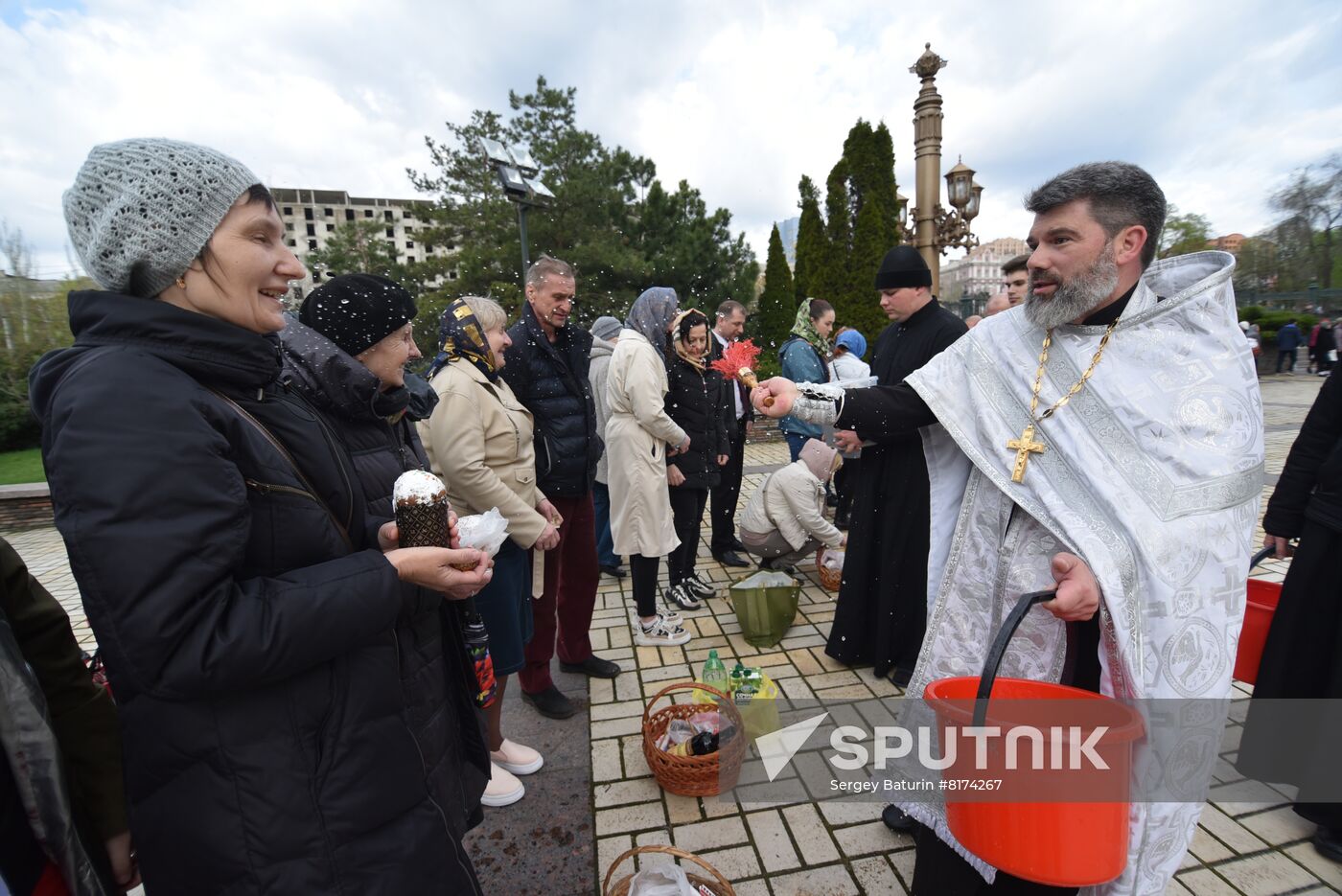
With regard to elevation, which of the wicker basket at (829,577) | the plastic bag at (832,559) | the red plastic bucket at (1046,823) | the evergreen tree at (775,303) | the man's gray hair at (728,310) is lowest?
the wicker basket at (829,577)

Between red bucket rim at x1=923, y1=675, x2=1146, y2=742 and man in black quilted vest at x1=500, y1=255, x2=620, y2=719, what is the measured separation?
2.01 metres

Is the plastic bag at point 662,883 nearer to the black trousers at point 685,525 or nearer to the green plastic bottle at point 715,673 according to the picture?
the green plastic bottle at point 715,673

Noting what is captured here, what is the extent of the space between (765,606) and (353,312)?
2857 millimetres

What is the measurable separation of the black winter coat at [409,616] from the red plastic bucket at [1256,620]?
9.07 ft

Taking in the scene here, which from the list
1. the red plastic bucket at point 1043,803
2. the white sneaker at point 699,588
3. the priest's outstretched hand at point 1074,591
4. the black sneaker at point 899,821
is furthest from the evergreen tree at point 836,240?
the red plastic bucket at point 1043,803

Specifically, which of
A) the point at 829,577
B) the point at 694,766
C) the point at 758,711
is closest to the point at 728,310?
the point at 829,577

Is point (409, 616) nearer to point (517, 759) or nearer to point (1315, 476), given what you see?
point (517, 759)

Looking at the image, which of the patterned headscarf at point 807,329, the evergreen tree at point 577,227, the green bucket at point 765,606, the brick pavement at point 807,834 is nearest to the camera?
the brick pavement at point 807,834

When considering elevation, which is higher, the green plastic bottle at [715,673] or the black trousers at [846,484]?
the black trousers at [846,484]

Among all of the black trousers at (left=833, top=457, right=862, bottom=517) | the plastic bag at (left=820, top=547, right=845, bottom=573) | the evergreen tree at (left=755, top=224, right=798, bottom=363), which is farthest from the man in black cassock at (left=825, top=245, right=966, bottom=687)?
the evergreen tree at (left=755, top=224, right=798, bottom=363)

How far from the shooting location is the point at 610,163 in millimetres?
17422

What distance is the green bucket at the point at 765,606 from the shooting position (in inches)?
150

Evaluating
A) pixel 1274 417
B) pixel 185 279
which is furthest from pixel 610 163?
pixel 185 279

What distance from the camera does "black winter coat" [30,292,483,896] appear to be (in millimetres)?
900
